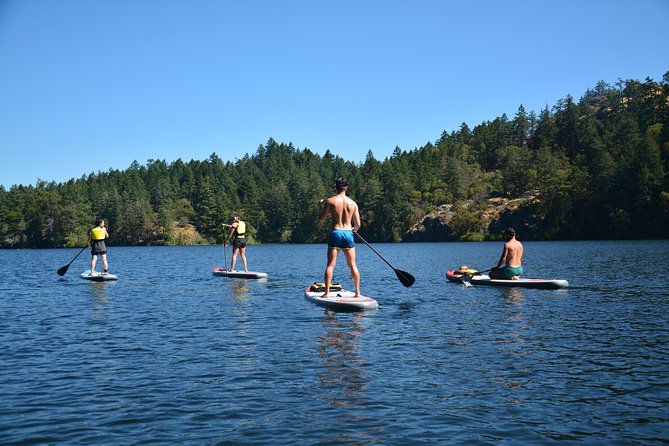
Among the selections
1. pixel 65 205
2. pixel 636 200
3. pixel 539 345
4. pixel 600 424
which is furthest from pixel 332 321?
pixel 65 205

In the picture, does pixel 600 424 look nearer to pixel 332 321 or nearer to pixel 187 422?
pixel 187 422

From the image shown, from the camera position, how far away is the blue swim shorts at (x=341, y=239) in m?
17.3

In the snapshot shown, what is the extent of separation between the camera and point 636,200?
11038 centimetres

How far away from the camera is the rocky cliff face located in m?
127

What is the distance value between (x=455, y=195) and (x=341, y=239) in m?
145

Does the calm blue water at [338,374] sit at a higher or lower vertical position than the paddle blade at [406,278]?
lower

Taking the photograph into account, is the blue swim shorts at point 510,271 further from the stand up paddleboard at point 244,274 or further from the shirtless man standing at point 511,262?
the stand up paddleboard at point 244,274

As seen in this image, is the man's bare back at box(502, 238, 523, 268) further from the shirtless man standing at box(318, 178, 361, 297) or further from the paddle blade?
the shirtless man standing at box(318, 178, 361, 297)

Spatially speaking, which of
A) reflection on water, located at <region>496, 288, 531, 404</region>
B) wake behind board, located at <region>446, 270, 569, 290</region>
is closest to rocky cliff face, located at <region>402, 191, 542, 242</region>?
wake behind board, located at <region>446, 270, 569, 290</region>

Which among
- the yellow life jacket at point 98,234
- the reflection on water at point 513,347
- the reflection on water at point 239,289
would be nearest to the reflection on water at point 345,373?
the reflection on water at point 513,347

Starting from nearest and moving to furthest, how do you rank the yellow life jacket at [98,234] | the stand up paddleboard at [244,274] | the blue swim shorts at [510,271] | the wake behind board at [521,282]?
the wake behind board at [521,282]
the blue swim shorts at [510,271]
the yellow life jacket at [98,234]
the stand up paddleboard at [244,274]

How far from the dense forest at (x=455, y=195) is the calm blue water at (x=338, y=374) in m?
104

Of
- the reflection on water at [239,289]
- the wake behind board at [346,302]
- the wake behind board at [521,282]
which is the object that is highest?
the wake behind board at [521,282]

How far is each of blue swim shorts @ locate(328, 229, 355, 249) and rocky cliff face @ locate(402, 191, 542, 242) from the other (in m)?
114
